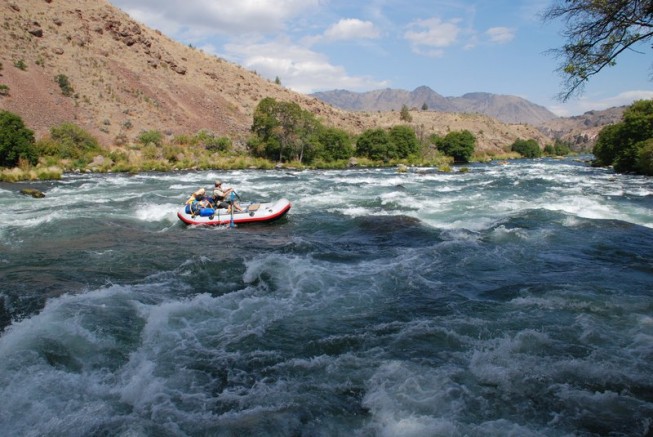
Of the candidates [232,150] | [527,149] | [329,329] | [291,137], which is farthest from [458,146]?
[329,329]

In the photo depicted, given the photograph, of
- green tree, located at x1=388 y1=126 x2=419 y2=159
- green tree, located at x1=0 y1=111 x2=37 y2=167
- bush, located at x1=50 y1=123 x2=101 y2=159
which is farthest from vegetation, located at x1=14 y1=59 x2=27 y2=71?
green tree, located at x1=388 y1=126 x2=419 y2=159

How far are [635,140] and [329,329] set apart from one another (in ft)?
144

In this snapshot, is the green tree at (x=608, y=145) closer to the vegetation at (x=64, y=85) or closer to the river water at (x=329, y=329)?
the river water at (x=329, y=329)

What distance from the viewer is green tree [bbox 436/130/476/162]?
67.4 m

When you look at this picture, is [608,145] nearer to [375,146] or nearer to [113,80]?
[375,146]

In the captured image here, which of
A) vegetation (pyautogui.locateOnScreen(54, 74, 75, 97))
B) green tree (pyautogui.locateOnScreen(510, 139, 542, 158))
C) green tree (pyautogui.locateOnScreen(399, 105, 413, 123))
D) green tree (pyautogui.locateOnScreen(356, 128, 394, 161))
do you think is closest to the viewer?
vegetation (pyautogui.locateOnScreen(54, 74, 75, 97))

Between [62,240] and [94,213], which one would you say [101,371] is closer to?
[62,240]

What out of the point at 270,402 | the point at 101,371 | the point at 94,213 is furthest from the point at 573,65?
the point at 94,213

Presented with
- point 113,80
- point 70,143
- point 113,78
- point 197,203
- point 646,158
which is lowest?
point 197,203

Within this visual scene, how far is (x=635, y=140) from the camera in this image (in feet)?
134

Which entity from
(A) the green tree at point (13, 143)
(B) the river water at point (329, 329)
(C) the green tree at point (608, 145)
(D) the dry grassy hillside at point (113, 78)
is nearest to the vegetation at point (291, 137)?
(D) the dry grassy hillside at point (113, 78)

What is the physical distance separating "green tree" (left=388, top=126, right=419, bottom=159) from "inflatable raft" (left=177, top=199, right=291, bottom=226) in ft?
142

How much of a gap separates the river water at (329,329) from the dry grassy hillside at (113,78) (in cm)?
4041

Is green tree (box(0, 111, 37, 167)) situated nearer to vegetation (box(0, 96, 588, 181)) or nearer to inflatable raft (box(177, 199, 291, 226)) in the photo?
vegetation (box(0, 96, 588, 181))
